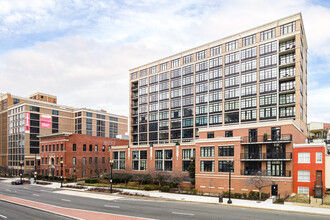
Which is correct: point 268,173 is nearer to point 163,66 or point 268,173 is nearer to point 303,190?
point 303,190

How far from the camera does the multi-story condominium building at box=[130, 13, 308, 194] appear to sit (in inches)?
1700

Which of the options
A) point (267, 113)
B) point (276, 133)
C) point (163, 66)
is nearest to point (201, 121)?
point (267, 113)

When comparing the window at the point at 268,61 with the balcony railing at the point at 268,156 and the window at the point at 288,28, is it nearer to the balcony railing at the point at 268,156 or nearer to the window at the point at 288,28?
the window at the point at 288,28

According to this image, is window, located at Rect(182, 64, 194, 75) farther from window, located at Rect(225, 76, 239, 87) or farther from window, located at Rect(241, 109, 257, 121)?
window, located at Rect(241, 109, 257, 121)

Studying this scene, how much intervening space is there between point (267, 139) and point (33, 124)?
92112 mm

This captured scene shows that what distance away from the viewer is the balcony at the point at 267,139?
135ft

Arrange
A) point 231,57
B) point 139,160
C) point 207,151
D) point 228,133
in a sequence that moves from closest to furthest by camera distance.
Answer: point 207,151
point 228,133
point 139,160
point 231,57

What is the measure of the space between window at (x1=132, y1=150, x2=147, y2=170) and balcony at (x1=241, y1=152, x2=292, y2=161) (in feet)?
93.2

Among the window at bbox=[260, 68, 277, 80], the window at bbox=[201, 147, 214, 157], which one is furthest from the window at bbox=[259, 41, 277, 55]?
the window at bbox=[201, 147, 214, 157]

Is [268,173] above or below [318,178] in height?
above

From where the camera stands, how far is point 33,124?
107 m

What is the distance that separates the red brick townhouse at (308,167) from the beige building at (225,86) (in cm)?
946

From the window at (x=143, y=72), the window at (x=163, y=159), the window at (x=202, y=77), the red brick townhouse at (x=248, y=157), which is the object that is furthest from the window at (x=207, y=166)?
the window at (x=143, y=72)

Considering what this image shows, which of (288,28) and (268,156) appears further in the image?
(288,28)
